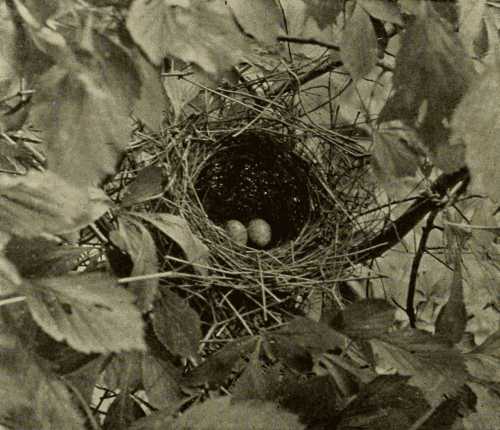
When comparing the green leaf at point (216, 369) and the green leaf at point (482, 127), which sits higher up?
the green leaf at point (482, 127)

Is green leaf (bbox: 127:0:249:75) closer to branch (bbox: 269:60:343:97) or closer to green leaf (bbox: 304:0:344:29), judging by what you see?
green leaf (bbox: 304:0:344:29)

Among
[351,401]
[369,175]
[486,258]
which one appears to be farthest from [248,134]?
[351,401]

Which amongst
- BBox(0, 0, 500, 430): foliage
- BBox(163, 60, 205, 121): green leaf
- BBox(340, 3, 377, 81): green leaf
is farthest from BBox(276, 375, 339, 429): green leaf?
BBox(163, 60, 205, 121): green leaf

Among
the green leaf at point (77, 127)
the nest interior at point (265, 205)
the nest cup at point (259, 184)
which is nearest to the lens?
the green leaf at point (77, 127)

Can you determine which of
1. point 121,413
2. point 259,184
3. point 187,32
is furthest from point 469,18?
point 259,184

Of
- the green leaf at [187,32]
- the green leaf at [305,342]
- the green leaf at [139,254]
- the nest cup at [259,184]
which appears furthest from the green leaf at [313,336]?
the nest cup at [259,184]

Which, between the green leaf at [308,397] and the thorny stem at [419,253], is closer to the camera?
the green leaf at [308,397]

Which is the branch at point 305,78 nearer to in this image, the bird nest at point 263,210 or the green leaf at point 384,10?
the bird nest at point 263,210
